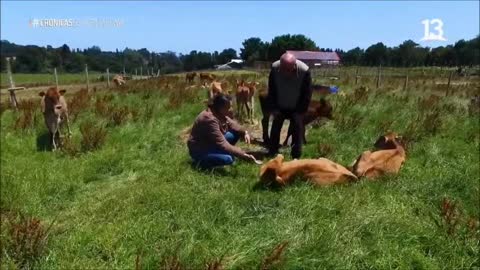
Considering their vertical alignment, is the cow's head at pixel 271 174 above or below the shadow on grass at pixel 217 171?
above

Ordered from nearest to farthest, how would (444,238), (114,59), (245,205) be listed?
(444,238) → (245,205) → (114,59)

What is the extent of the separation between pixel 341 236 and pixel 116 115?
281 inches

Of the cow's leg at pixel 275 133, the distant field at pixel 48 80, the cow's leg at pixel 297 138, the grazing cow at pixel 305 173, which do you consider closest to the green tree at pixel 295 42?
the cow's leg at pixel 275 133

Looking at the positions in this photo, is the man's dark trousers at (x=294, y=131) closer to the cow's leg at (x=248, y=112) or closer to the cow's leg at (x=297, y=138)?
the cow's leg at (x=297, y=138)

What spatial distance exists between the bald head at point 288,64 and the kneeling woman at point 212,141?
1045 mm

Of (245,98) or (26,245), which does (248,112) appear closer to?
(245,98)

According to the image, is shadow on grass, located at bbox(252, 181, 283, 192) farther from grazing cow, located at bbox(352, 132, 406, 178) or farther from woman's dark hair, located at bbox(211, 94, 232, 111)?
woman's dark hair, located at bbox(211, 94, 232, 111)

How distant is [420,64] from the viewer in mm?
33500

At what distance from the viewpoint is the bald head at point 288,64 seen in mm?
6633

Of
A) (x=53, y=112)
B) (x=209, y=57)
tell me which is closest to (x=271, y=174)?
(x=53, y=112)

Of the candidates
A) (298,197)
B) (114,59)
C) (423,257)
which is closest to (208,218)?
(298,197)

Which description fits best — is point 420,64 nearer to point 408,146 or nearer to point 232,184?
point 408,146

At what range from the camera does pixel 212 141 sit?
20.0ft

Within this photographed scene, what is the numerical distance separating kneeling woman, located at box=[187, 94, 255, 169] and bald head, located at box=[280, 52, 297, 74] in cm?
104
